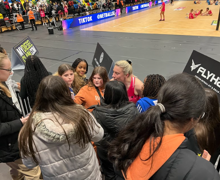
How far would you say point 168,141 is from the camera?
848 millimetres

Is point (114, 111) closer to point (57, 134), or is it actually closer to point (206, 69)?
point (57, 134)

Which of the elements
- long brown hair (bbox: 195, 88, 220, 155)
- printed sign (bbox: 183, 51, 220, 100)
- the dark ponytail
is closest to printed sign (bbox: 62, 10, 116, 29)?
printed sign (bbox: 183, 51, 220, 100)

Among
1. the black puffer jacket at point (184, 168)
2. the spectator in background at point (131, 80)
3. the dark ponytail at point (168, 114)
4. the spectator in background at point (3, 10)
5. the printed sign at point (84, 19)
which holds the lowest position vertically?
the spectator in background at point (131, 80)

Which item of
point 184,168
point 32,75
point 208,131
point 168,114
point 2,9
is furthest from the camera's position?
point 2,9

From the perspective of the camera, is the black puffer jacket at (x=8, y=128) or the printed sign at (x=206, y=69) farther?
the printed sign at (x=206, y=69)

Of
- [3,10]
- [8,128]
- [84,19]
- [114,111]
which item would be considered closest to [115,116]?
[114,111]

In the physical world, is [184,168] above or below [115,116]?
above

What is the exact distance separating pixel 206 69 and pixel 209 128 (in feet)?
4.10

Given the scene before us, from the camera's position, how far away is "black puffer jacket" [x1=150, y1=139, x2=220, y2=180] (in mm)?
791

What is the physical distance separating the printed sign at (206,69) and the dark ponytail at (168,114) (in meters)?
1.68

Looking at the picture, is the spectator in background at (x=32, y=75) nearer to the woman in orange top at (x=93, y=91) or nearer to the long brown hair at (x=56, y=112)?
the woman in orange top at (x=93, y=91)

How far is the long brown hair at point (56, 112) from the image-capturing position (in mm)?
→ 1206

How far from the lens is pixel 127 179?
935mm

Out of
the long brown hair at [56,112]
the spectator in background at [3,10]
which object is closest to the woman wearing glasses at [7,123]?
the long brown hair at [56,112]
